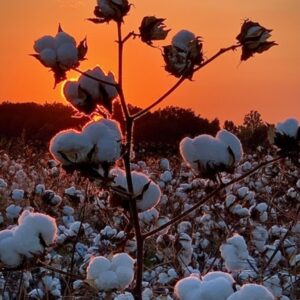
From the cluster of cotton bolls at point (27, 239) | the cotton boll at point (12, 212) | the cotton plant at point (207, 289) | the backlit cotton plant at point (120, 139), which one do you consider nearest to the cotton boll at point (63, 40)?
the backlit cotton plant at point (120, 139)

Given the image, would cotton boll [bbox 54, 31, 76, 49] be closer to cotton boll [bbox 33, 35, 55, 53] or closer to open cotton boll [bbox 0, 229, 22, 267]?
cotton boll [bbox 33, 35, 55, 53]

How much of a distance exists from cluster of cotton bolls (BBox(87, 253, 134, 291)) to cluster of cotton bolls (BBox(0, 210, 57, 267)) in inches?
4.1

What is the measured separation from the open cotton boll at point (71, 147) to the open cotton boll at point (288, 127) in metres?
0.45

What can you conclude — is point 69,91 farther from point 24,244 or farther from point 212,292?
point 212,292

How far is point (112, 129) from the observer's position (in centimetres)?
157

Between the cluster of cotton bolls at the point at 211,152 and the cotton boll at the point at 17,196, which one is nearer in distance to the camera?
the cluster of cotton bolls at the point at 211,152

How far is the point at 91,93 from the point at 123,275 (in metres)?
0.38

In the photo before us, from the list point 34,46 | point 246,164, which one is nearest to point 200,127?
point 246,164

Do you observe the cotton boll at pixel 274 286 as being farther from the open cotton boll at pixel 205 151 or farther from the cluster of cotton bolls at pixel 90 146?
the cluster of cotton bolls at pixel 90 146

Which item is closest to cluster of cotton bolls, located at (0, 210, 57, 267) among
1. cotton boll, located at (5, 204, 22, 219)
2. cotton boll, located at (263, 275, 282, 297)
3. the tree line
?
cotton boll, located at (263, 275, 282, 297)

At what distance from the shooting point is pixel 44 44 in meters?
1.69

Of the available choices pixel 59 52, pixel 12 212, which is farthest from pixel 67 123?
pixel 59 52

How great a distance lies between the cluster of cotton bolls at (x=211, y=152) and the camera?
1626 mm

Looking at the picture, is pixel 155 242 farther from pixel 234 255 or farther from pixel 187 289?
pixel 187 289
